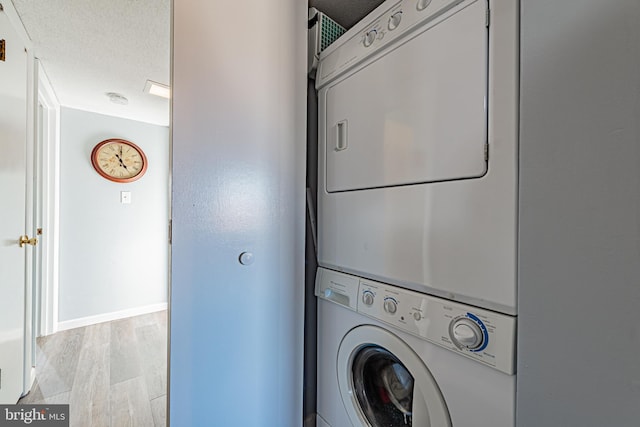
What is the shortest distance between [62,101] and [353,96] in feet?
9.30

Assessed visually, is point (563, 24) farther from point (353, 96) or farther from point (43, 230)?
point (43, 230)

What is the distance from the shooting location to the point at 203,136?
90cm

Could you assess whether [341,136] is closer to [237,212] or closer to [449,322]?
[237,212]

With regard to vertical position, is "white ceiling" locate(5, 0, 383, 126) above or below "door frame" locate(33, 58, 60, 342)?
above

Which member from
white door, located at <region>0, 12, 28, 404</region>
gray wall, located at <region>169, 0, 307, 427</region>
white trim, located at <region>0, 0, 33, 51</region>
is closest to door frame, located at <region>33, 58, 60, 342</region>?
white trim, located at <region>0, 0, 33, 51</region>

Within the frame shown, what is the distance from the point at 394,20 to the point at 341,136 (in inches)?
15.6

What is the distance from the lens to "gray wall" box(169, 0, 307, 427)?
861mm

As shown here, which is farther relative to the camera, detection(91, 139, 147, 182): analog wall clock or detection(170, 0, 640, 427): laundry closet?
detection(91, 139, 147, 182): analog wall clock

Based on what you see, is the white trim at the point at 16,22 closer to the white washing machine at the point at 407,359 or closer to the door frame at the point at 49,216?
the door frame at the point at 49,216

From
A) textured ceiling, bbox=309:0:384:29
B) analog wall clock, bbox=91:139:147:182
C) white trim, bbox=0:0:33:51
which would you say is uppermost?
textured ceiling, bbox=309:0:384:29

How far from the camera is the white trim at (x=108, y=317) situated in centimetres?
250

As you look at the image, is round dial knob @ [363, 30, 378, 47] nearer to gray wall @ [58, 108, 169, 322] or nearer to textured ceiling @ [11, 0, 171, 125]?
textured ceiling @ [11, 0, 171, 125]

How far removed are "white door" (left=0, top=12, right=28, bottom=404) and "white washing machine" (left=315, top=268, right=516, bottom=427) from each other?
1.45m

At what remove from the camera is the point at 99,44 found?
1.54 m
